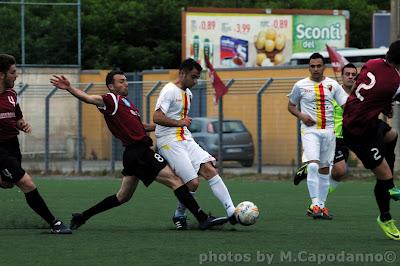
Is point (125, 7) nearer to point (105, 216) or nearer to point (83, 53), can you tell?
point (83, 53)

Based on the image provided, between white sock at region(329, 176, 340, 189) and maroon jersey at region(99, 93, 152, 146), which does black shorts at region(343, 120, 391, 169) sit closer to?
maroon jersey at region(99, 93, 152, 146)

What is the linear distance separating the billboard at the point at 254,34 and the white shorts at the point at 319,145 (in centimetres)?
3090

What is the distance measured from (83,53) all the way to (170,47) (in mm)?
4274

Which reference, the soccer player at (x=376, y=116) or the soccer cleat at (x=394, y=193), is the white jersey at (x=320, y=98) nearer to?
the soccer cleat at (x=394, y=193)

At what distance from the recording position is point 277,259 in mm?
10203

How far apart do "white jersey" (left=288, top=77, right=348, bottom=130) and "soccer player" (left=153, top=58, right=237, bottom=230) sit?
2.76 m

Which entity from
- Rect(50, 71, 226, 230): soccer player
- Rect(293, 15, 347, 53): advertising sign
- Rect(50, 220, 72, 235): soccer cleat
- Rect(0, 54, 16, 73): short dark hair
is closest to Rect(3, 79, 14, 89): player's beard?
Rect(0, 54, 16, 73): short dark hair

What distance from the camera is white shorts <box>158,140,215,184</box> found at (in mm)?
13234

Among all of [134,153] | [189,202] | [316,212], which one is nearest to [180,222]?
[189,202]

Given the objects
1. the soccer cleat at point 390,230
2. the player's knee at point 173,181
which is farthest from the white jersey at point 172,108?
the soccer cleat at point 390,230

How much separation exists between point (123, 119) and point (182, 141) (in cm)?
76

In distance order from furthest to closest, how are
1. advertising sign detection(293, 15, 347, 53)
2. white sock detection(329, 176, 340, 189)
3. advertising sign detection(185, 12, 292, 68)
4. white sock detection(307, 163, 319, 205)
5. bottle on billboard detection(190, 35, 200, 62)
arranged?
advertising sign detection(293, 15, 347, 53)
advertising sign detection(185, 12, 292, 68)
bottle on billboard detection(190, 35, 200, 62)
white sock detection(329, 176, 340, 189)
white sock detection(307, 163, 319, 205)

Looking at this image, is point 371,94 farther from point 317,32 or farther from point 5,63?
point 317,32

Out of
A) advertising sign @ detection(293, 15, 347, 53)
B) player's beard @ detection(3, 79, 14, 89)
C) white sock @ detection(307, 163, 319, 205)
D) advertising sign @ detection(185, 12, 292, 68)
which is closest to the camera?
player's beard @ detection(3, 79, 14, 89)
